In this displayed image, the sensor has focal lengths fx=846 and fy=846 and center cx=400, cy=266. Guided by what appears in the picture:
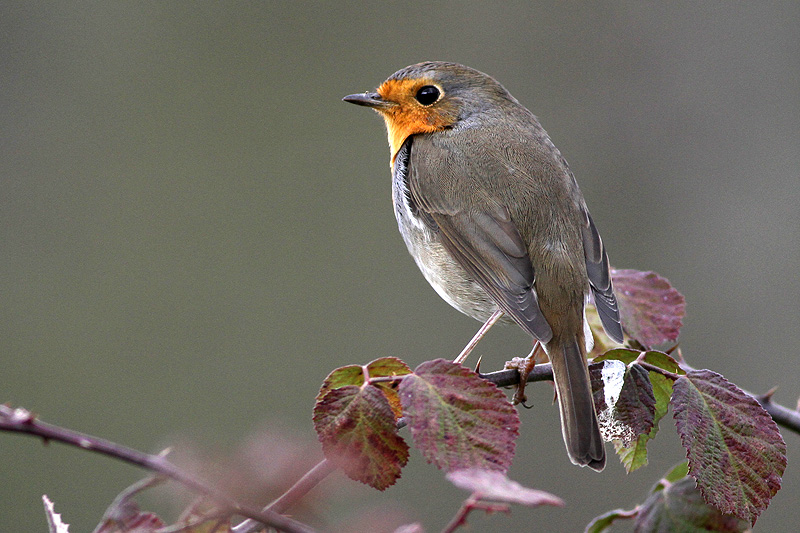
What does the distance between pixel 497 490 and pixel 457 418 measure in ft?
0.88

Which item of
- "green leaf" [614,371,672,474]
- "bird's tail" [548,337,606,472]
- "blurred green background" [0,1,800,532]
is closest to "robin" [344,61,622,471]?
"bird's tail" [548,337,606,472]

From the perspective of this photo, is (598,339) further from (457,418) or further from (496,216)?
(457,418)

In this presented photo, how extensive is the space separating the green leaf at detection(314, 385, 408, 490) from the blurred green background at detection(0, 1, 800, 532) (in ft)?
10.6

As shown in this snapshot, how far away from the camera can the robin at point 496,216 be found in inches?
80.7

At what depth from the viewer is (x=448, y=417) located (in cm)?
120

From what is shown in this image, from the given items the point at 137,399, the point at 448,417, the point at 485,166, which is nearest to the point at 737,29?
the point at 485,166

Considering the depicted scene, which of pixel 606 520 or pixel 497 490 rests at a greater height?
pixel 497 490

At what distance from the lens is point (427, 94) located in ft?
9.09

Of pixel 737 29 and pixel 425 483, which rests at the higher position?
pixel 737 29

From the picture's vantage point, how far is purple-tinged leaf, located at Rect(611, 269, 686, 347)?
188 centimetres

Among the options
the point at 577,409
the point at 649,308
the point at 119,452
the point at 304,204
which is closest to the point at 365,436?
the point at 119,452

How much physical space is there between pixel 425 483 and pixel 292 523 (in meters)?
3.81

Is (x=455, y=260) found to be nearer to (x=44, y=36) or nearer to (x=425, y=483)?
(x=425, y=483)

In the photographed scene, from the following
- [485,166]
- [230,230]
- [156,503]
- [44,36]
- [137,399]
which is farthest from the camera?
[44,36]
